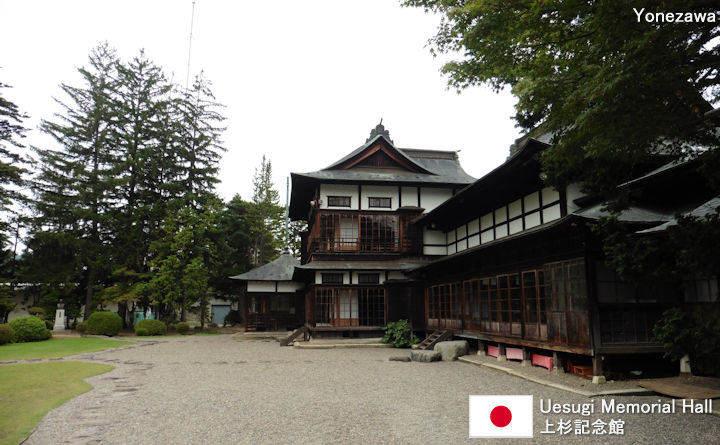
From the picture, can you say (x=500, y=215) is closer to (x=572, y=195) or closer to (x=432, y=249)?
(x=572, y=195)

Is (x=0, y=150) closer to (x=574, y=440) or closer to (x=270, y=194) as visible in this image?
(x=270, y=194)

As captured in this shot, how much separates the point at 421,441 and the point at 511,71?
18.7 feet

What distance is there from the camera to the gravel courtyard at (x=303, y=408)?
6.02 m

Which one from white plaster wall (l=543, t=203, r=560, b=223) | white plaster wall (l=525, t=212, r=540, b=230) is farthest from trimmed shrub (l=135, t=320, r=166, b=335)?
white plaster wall (l=543, t=203, r=560, b=223)

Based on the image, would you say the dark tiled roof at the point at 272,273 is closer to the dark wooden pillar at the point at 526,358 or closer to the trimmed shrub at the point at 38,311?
the trimmed shrub at the point at 38,311

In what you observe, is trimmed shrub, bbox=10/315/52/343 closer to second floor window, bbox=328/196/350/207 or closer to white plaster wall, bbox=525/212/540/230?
second floor window, bbox=328/196/350/207

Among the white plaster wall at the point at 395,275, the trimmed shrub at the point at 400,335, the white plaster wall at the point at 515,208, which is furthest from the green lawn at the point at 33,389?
the white plaster wall at the point at 515,208

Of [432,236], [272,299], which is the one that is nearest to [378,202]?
[432,236]

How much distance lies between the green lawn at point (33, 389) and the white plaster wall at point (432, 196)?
1621 centimetres

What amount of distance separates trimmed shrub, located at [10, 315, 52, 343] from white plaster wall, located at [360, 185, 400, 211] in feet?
59.1

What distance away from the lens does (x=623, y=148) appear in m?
6.13

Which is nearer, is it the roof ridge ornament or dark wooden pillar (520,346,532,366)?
dark wooden pillar (520,346,532,366)

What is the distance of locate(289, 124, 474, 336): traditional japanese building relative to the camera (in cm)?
2164

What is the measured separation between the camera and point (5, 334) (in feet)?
67.2
